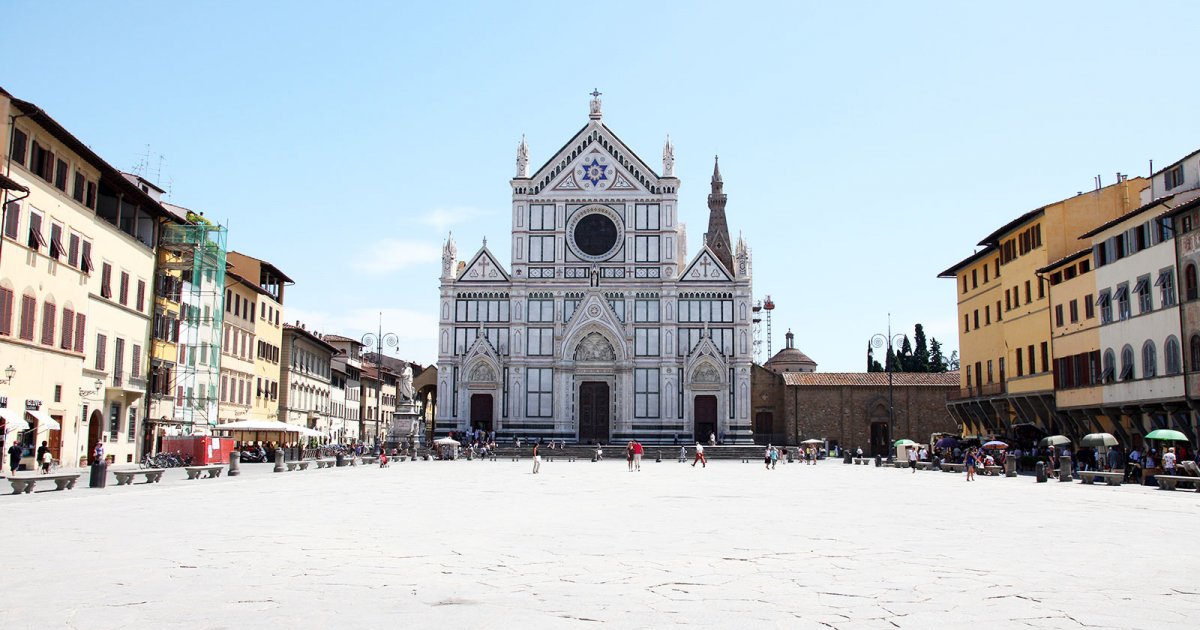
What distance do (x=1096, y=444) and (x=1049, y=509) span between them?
1817 centimetres

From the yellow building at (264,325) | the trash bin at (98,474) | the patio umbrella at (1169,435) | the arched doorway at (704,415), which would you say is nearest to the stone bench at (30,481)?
the trash bin at (98,474)

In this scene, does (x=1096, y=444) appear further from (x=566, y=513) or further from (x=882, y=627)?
(x=882, y=627)

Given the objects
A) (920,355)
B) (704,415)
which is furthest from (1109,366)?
(920,355)

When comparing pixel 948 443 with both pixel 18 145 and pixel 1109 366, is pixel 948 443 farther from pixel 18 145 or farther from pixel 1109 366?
pixel 18 145

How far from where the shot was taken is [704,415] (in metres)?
68.1

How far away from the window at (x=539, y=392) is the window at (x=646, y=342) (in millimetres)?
6010

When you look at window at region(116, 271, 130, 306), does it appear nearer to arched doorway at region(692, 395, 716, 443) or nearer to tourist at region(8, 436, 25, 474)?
tourist at region(8, 436, 25, 474)

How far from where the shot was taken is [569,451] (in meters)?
64.1

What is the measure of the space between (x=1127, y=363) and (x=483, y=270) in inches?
1646

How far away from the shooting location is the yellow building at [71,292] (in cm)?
3095

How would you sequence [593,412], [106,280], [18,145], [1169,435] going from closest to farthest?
[18,145], [1169,435], [106,280], [593,412]

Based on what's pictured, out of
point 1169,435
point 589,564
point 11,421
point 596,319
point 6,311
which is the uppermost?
point 596,319

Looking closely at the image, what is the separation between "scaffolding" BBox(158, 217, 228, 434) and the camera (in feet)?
147

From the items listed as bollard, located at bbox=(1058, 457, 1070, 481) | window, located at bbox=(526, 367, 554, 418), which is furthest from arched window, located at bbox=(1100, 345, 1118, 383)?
window, located at bbox=(526, 367, 554, 418)
